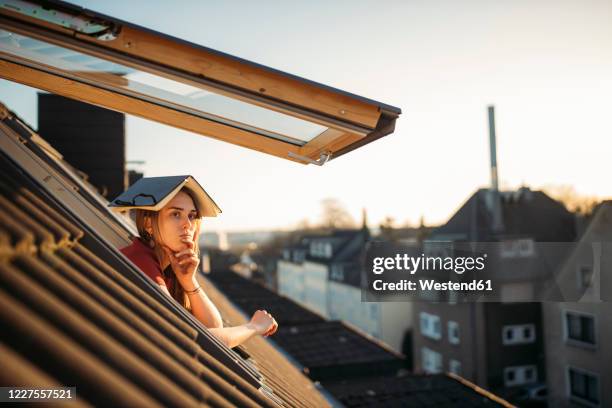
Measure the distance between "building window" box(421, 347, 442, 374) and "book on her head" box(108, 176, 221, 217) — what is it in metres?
25.4

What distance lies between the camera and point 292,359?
11445 mm

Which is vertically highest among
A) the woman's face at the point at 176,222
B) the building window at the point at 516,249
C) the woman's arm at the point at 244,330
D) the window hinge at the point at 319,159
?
the window hinge at the point at 319,159

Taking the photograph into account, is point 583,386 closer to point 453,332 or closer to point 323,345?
point 453,332

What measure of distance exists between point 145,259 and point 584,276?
20421mm

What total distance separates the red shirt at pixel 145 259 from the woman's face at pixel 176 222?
0.37 feet

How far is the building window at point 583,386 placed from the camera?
17.9 m

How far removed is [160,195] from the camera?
8.59 ft

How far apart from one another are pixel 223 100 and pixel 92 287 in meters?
1.33

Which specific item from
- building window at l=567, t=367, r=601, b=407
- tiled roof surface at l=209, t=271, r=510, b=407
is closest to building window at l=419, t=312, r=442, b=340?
building window at l=567, t=367, r=601, b=407

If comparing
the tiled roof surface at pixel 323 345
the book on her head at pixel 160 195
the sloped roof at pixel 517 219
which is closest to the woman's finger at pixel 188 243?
the book on her head at pixel 160 195

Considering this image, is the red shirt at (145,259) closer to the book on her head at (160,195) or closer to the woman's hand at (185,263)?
the woman's hand at (185,263)

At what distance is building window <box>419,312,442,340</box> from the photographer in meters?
25.6

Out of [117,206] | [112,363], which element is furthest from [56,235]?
[117,206]

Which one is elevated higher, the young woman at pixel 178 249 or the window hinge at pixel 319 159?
the window hinge at pixel 319 159
